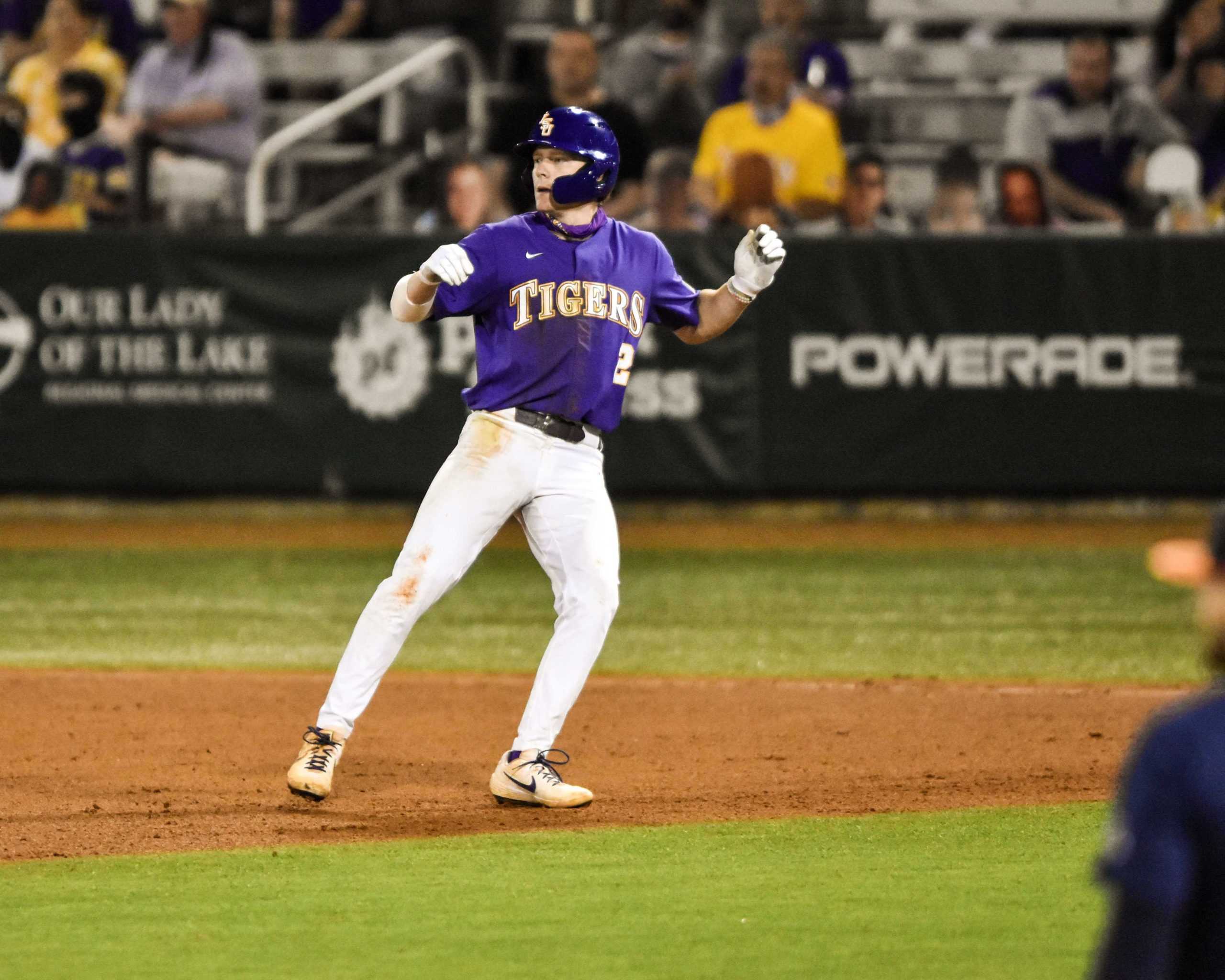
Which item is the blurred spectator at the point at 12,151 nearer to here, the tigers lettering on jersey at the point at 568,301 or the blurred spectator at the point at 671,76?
the blurred spectator at the point at 671,76

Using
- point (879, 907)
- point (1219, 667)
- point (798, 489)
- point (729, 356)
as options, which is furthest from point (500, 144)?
point (1219, 667)

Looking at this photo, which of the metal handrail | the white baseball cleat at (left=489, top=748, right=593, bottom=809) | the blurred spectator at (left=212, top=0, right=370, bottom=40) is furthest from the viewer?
the blurred spectator at (left=212, top=0, right=370, bottom=40)

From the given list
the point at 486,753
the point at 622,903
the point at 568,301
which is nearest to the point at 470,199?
the point at 486,753

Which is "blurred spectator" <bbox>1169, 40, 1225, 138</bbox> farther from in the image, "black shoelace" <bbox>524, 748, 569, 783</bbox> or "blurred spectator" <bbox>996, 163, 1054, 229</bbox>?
"black shoelace" <bbox>524, 748, 569, 783</bbox>

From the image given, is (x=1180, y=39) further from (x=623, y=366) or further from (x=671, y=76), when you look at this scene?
(x=623, y=366)

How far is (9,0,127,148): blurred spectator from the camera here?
16.0 metres

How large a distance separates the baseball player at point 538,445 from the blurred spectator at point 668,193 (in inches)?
333

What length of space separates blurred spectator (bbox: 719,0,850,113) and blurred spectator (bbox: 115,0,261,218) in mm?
3808

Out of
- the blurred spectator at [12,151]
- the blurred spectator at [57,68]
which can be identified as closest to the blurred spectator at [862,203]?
the blurred spectator at [57,68]

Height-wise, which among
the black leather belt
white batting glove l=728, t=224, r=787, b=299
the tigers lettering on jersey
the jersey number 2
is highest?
white batting glove l=728, t=224, r=787, b=299

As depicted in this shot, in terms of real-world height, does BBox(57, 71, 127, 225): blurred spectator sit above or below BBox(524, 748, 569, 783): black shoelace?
above

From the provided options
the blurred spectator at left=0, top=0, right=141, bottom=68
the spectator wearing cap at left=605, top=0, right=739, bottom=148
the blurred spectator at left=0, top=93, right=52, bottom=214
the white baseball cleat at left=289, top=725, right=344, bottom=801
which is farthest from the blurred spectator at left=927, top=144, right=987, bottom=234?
the white baseball cleat at left=289, top=725, right=344, bottom=801

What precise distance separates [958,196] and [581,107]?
301 cm

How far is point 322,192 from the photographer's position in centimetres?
1720
